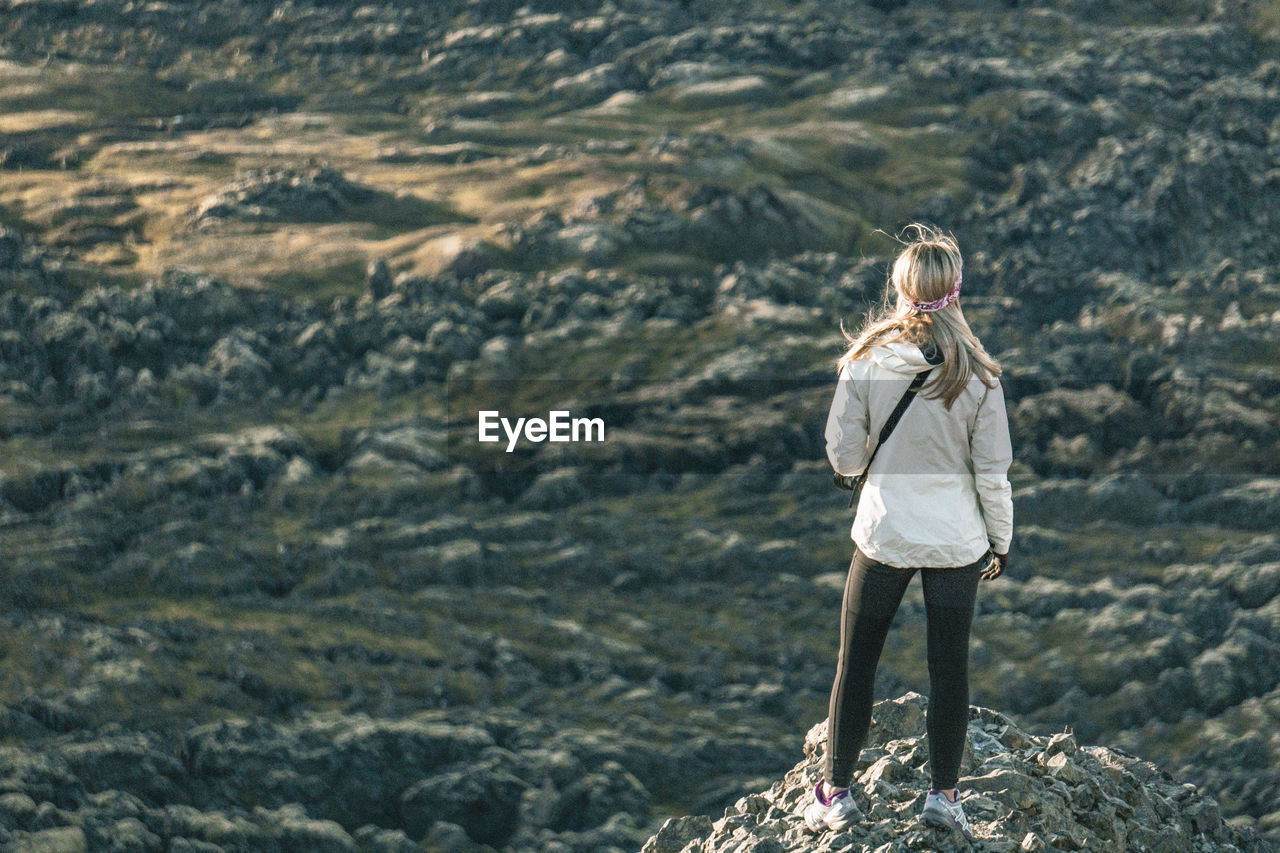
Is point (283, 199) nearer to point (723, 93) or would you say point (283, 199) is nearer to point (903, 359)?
point (723, 93)

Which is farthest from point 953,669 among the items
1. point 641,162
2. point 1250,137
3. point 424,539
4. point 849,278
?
point 1250,137

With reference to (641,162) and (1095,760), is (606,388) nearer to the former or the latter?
(641,162)

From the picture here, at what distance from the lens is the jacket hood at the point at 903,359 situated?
314 inches

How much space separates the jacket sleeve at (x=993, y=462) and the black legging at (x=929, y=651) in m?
0.27

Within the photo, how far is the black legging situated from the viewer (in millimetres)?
8102

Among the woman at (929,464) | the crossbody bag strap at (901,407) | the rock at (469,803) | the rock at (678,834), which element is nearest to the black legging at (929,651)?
the woman at (929,464)

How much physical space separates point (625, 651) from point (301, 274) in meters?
33.7

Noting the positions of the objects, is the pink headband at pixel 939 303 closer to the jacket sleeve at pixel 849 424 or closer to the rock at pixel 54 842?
the jacket sleeve at pixel 849 424

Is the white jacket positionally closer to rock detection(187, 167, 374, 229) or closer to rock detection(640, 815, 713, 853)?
rock detection(640, 815, 713, 853)

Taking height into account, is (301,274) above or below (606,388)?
above

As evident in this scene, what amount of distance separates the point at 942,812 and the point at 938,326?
11.7 feet

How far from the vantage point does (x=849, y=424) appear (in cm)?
822

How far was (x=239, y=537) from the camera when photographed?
46.9 metres

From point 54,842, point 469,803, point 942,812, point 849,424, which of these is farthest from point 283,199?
point 942,812
